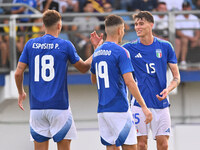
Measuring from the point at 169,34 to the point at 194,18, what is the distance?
71 centimetres

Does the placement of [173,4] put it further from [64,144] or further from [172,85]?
[64,144]

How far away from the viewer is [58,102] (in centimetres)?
676

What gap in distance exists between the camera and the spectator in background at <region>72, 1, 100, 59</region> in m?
11.5

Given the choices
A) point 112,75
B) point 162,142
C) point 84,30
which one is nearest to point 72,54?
point 112,75

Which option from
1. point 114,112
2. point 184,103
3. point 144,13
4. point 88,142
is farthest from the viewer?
point 184,103

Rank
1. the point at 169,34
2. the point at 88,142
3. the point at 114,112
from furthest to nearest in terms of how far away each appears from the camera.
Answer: the point at 169,34 < the point at 88,142 < the point at 114,112

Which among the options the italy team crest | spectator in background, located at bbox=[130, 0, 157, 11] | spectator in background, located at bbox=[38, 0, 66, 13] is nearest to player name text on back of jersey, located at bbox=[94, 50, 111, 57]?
the italy team crest

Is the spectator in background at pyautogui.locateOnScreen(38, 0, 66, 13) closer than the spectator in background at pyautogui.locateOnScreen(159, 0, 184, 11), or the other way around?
the spectator in background at pyautogui.locateOnScreen(38, 0, 66, 13)

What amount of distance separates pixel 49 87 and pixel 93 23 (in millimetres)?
5195

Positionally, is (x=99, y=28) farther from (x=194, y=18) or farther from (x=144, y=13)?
(x=144, y=13)

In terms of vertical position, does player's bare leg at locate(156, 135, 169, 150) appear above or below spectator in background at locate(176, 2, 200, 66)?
below

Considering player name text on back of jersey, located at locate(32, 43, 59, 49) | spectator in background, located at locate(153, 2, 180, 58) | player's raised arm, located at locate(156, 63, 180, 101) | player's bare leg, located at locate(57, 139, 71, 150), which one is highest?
player name text on back of jersey, located at locate(32, 43, 59, 49)

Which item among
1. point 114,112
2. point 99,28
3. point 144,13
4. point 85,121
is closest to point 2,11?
point 99,28

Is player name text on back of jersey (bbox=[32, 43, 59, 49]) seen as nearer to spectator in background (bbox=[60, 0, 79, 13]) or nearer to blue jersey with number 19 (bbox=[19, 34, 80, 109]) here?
blue jersey with number 19 (bbox=[19, 34, 80, 109])
